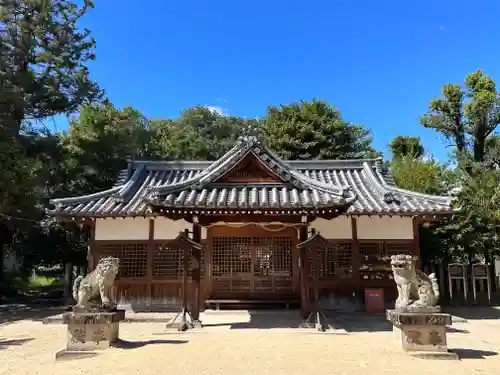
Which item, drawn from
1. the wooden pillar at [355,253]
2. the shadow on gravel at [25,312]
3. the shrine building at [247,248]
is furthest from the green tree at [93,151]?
the wooden pillar at [355,253]

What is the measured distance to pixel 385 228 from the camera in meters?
13.3

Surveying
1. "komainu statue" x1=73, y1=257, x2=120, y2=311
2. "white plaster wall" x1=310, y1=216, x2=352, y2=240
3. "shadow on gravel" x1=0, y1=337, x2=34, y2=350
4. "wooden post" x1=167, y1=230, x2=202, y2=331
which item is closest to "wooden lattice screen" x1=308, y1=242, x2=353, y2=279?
"white plaster wall" x1=310, y1=216, x2=352, y2=240

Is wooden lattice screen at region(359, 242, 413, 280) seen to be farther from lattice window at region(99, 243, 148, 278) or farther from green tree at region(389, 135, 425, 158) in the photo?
green tree at region(389, 135, 425, 158)

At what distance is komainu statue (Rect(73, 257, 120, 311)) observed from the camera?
786 cm

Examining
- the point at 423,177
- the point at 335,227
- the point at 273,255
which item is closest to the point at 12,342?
the point at 273,255

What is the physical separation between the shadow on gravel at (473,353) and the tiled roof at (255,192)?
4.01 metres

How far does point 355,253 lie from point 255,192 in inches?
178

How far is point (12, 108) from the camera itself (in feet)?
53.7

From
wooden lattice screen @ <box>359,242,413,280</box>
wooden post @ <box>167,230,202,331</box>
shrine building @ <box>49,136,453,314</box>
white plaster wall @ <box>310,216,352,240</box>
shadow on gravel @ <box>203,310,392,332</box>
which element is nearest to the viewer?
wooden post @ <box>167,230,202,331</box>

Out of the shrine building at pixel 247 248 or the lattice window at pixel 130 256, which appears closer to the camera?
the shrine building at pixel 247 248

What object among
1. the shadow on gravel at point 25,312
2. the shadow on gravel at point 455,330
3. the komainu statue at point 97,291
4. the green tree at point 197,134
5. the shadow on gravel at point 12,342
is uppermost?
the green tree at point 197,134

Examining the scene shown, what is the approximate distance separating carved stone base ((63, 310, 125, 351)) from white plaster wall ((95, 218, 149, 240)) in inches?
230

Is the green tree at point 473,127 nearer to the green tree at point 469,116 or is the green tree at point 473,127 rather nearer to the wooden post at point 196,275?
the green tree at point 469,116

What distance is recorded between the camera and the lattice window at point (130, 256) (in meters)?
13.4
